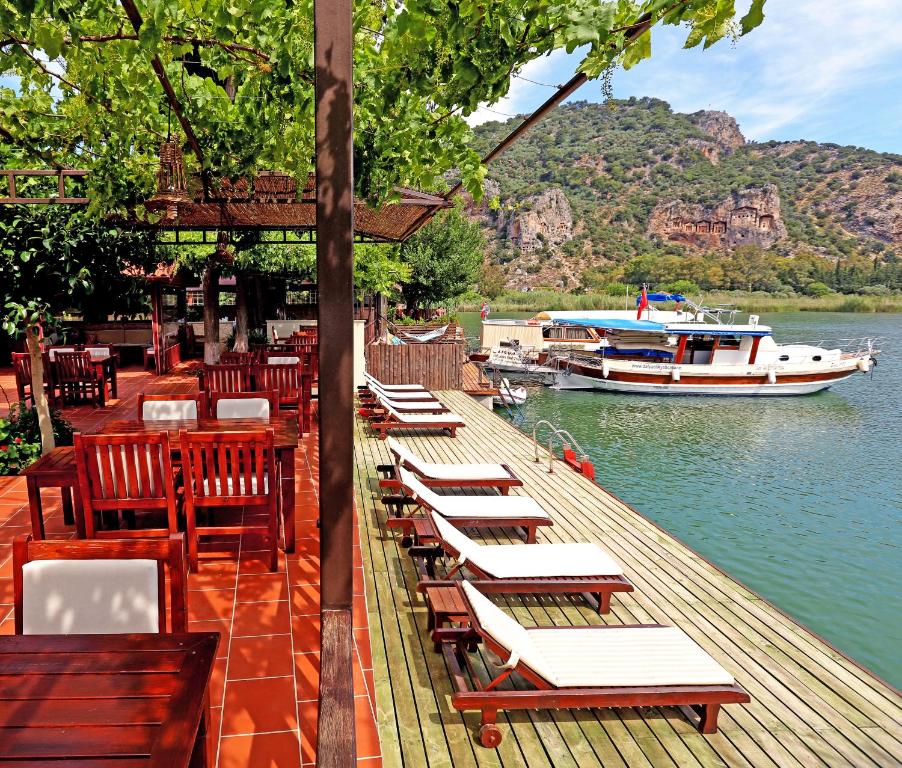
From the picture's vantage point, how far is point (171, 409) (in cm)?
511

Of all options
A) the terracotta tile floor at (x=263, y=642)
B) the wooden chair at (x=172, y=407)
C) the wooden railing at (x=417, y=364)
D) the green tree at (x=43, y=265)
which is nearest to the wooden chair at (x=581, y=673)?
the terracotta tile floor at (x=263, y=642)

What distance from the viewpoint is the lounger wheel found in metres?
2.64

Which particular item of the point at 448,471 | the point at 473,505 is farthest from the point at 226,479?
the point at 448,471

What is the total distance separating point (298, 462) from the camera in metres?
6.39

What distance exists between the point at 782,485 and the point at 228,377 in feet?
40.6

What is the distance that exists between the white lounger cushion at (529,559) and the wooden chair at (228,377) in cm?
381

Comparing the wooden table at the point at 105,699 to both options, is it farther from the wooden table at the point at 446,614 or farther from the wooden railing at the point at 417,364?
the wooden railing at the point at 417,364

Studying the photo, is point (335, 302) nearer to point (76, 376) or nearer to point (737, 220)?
point (76, 376)

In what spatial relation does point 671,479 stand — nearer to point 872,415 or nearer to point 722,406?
point 722,406

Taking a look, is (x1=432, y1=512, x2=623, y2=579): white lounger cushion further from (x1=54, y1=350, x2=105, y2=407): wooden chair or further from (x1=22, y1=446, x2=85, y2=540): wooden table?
(x1=54, y1=350, x2=105, y2=407): wooden chair

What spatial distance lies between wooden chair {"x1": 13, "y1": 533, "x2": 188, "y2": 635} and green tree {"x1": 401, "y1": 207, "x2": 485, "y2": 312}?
29021 mm

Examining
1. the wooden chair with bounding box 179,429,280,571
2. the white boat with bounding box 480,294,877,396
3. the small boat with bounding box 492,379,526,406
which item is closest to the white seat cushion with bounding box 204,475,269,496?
the wooden chair with bounding box 179,429,280,571

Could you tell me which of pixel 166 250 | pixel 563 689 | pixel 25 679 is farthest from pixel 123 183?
pixel 166 250

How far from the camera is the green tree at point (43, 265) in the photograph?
541 centimetres
